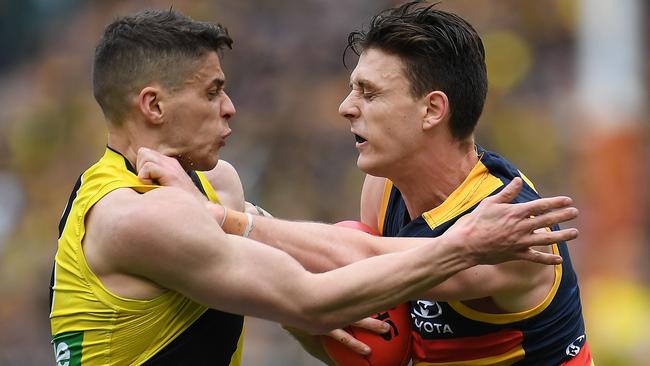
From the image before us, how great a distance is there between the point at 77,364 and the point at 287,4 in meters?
8.56

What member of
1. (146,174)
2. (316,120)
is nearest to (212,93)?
(146,174)

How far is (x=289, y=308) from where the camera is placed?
453 cm

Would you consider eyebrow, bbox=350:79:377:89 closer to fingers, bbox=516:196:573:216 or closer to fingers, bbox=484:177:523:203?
fingers, bbox=484:177:523:203

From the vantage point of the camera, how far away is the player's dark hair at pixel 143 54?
189 inches

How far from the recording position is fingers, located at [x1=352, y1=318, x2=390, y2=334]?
521cm

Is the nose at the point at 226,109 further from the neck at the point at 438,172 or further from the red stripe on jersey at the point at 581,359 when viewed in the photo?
the red stripe on jersey at the point at 581,359

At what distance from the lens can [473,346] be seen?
517 centimetres

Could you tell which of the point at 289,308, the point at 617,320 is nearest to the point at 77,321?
the point at 289,308

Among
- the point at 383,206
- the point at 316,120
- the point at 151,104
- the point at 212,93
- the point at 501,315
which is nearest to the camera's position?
the point at 151,104

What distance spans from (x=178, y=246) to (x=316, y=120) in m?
7.98

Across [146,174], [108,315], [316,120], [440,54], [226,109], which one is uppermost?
[316,120]

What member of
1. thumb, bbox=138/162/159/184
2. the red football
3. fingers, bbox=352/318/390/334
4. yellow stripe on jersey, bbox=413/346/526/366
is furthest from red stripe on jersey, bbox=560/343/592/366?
thumb, bbox=138/162/159/184

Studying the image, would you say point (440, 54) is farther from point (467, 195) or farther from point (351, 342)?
point (351, 342)

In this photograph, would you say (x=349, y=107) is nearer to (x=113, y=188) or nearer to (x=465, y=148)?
(x=465, y=148)
